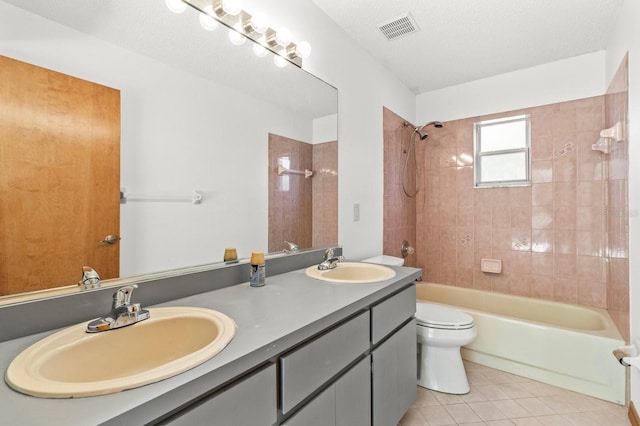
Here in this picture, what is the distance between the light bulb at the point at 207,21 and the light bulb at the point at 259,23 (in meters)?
0.21

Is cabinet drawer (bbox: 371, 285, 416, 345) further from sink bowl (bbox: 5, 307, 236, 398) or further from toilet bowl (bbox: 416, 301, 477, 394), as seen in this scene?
sink bowl (bbox: 5, 307, 236, 398)

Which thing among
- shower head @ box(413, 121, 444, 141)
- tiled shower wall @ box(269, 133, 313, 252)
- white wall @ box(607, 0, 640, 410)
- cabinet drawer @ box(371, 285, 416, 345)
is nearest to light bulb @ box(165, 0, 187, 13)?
tiled shower wall @ box(269, 133, 313, 252)

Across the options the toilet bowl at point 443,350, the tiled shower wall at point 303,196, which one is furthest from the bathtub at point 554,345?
the tiled shower wall at point 303,196

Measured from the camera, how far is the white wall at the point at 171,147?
0.92 meters

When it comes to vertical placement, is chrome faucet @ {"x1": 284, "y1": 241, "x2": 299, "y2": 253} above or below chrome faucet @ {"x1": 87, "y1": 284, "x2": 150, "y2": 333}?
above

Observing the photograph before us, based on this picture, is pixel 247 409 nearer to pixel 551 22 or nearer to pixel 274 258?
pixel 274 258

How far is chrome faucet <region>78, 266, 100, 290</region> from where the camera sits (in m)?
0.94

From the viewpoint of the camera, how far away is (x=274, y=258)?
1.59 m

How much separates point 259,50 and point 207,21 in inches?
12.1

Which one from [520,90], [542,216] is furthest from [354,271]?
[520,90]

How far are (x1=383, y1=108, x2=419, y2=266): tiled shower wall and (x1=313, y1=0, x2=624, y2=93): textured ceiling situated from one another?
1.71 ft

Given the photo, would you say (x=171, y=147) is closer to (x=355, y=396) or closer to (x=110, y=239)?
(x=110, y=239)

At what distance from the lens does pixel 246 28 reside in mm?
1474

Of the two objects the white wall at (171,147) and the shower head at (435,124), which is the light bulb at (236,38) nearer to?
the white wall at (171,147)
